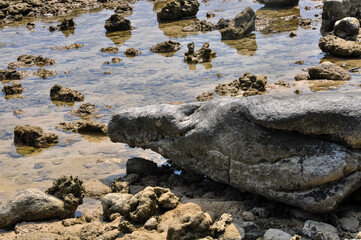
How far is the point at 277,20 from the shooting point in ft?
62.8

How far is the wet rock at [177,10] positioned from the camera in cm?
2083

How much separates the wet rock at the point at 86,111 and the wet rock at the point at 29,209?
507 cm

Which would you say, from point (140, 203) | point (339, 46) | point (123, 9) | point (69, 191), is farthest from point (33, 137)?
point (123, 9)

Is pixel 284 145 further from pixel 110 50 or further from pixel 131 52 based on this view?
pixel 110 50

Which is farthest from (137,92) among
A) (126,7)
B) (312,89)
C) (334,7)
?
(126,7)

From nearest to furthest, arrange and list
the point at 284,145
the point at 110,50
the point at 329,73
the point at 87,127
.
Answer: the point at 284,145 < the point at 87,127 < the point at 329,73 < the point at 110,50

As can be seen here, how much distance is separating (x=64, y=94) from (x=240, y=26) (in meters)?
7.37

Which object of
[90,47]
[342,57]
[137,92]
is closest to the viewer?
[137,92]

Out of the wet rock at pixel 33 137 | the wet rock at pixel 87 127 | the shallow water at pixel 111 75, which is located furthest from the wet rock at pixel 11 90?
the wet rock at pixel 33 137

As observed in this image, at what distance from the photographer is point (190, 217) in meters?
5.46

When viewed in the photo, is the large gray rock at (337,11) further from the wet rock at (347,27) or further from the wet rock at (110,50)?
the wet rock at (110,50)

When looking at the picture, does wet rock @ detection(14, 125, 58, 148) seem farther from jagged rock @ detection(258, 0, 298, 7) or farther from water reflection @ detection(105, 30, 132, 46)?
jagged rock @ detection(258, 0, 298, 7)

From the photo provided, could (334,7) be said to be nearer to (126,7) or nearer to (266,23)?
(266,23)

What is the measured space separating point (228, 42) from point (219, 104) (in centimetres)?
1064
